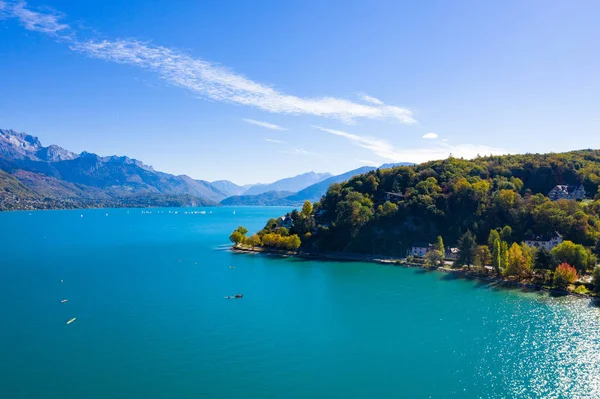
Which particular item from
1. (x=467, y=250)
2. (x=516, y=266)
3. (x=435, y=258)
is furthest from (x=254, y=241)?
(x=516, y=266)

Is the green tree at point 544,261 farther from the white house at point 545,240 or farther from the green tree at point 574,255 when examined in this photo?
the white house at point 545,240

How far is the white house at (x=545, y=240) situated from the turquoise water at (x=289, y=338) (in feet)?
64.2

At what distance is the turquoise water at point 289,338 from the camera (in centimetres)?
3077

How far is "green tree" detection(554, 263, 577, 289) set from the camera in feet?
187

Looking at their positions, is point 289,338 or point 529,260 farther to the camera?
point 529,260

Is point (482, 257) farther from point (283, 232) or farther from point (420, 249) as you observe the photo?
point (283, 232)

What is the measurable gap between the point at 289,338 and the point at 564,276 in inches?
1669

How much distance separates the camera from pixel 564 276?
56.8m

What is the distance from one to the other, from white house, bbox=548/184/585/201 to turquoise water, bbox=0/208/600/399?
46.9 metres

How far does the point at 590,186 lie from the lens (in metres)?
95.8

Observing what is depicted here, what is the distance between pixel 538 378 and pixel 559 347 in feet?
27.1

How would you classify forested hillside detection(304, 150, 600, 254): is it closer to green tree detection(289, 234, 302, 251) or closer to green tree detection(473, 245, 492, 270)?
green tree detection(289, 234, 302, 251)

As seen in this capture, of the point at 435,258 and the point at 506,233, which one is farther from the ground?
the point at 506,233

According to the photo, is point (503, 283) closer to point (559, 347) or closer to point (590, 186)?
point (559, 347)
